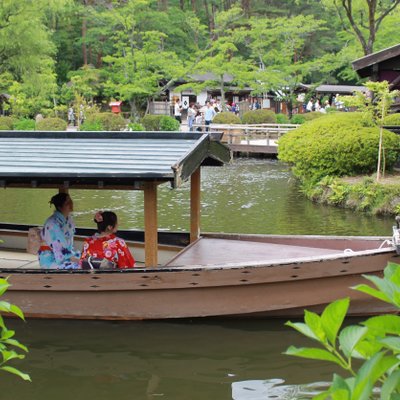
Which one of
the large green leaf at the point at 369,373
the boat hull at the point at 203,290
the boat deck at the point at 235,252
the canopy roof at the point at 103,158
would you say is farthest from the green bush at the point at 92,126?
the large green leaf at the point at 369,373

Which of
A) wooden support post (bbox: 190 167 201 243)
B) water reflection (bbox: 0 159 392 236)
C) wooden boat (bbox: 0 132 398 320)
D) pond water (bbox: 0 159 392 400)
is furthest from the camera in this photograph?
water reflection (bbox: 0 159 392 236)

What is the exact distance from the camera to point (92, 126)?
32406mm

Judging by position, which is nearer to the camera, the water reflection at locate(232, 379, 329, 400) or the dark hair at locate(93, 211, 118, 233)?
the water reflection at locate(232, 379, 329, 400)

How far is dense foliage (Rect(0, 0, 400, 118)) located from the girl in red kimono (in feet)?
82.7

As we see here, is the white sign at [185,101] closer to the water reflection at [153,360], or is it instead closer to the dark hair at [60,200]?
the dark hair at [60,200]

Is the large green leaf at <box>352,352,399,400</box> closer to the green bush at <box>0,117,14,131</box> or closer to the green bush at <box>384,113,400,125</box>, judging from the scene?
the green bush at <box>384,113,400,125</box>

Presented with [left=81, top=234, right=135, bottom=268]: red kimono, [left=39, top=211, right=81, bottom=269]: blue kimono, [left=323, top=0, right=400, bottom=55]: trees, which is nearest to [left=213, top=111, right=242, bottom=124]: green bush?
[left=323, top=0, right=400, bottom=55]: trees

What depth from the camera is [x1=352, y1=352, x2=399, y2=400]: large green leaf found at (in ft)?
5.14

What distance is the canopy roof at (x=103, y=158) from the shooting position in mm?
7129

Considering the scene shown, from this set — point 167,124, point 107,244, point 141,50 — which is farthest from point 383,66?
point 141,50

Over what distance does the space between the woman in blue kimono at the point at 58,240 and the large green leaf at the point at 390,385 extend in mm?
6489

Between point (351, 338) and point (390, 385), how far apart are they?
0.16 metres

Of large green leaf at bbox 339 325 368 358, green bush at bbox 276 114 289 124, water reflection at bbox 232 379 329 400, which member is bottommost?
water reflection at bbox 232 379 329 400

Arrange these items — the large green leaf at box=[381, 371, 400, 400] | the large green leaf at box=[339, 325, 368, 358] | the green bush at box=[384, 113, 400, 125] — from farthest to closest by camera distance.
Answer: the green bush at box=[384, 113, 400, 125] → the large green leaf at box=[339, 325, 368, 358] → the large green leaf at box=[381, 371, 400, 400]
